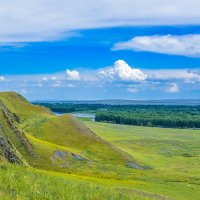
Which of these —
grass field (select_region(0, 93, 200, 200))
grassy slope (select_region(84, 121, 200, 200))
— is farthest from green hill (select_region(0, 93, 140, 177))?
grassy slope (select_region(84, 121, 200, 200))

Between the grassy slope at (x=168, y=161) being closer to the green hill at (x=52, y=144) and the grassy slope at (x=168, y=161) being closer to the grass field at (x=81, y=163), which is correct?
the grass field at (x=81, y=163)

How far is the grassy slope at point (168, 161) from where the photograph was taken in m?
68.9

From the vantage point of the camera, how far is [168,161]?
127125 mm

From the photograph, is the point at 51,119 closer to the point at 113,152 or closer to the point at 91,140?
the point at 91,140

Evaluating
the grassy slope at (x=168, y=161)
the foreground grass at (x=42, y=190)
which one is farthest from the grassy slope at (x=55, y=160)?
the grassy slope at (x=168, y=161)

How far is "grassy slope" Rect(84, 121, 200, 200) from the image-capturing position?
68869mm

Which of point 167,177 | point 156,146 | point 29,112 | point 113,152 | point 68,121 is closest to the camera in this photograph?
point 167,177

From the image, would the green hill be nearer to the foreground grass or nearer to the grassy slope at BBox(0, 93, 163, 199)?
the grassy slope at BBox(0, 93, 163, 199)

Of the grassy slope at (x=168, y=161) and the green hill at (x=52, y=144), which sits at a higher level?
the green hill at (x=52, y=144)

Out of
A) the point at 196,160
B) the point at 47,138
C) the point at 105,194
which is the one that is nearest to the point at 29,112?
the point at 47,138

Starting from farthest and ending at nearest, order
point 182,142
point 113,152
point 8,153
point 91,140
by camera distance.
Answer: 1. point 182,142
2. point 91,140
3. point 113,152
4. point 8,153

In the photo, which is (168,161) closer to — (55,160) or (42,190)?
(55,160)

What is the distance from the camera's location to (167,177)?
8238 cm

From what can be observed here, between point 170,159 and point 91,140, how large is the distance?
27.8m
